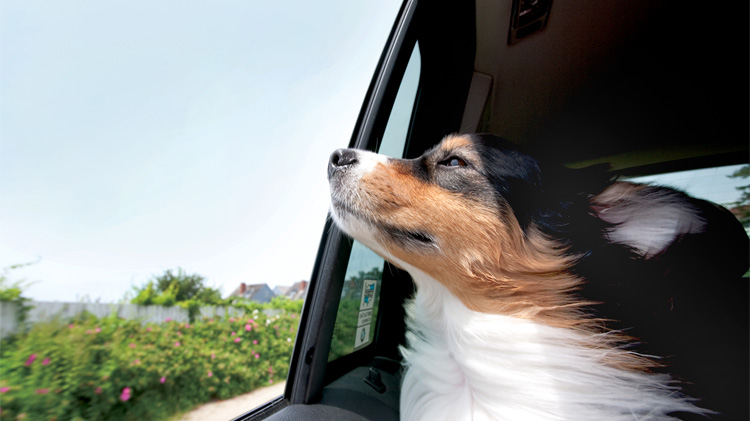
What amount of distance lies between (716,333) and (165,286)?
216cm

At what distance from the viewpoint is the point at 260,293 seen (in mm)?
1770

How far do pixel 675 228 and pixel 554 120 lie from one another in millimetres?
1964

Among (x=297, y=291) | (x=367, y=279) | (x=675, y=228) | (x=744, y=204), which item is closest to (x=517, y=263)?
(x=675, y=228)

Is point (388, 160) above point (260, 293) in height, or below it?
above

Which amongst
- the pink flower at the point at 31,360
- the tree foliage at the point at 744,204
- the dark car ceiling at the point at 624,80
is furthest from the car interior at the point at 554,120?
the pink flower at the point at 31,360

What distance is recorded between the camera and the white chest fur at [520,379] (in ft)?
3.88

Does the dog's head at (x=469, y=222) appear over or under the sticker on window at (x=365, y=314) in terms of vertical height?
over

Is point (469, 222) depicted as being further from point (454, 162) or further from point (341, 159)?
point (341, 159)

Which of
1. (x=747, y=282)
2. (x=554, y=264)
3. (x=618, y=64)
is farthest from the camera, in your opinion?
(x=618, y=64)

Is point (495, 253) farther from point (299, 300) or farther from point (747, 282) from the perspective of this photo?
point (299, 300)

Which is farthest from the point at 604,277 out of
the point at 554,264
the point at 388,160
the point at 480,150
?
the point at 388,160

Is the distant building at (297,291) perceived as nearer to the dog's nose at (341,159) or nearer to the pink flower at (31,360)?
the dog's nose at (341,159)

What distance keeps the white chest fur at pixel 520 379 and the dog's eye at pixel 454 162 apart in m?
0.62

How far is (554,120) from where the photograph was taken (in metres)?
2.98
